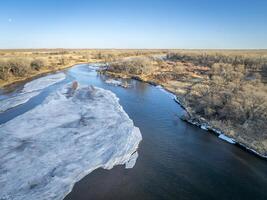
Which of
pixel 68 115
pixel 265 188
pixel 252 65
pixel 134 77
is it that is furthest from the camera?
pixel 252 65

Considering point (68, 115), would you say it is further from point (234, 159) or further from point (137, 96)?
point (234, 159)

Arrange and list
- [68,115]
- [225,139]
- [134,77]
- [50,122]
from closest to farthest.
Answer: [225,139] → [50,122] → [68,115] → [134,77]

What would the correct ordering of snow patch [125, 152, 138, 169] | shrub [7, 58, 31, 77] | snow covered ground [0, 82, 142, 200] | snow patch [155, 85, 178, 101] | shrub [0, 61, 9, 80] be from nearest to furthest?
snow covered ground [0, 82, 142, 200] < snow patch [125, 152, 138, 169] < snow patch [155, 85, 178, 101] < shrub [0, 61, 9, 80] < shrub [7, 58, 31, 77]

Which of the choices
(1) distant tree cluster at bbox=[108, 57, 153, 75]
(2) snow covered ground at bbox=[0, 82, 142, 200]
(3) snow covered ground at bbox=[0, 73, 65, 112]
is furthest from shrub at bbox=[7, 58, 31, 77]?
(2) snow covered ground at bbox=[0, 82, 142, 200]

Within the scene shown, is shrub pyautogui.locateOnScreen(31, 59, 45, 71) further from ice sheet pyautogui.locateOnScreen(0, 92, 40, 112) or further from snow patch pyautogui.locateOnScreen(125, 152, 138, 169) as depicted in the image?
snow patch pyautogui.locateOnScreen(125, 152, 138, 169)

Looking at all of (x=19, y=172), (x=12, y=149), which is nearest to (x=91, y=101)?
(x=12, y=149)
